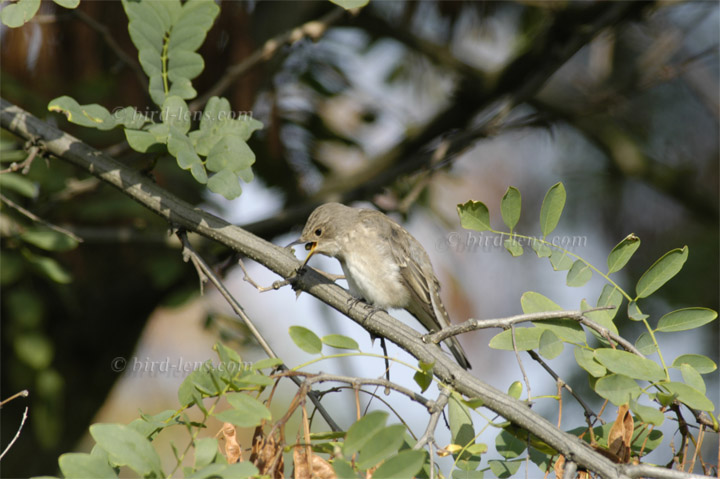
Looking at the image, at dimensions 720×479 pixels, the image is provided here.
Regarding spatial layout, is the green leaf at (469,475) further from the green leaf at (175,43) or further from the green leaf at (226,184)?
the green leaf at (175,43)

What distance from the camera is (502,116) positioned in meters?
4.69

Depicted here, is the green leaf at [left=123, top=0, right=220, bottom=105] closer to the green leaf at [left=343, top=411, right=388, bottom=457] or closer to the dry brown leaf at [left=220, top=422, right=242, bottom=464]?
the dry brown leaf at [left=220, top=422, right=242, bottom=464]

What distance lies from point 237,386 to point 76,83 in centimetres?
337

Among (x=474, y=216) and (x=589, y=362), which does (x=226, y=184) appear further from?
(x=589, y=362)

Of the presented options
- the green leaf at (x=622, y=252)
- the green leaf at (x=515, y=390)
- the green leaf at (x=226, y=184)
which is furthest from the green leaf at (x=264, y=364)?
the green leaf at (x=622, y=252)

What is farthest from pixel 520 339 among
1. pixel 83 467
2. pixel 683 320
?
pixel 83 467

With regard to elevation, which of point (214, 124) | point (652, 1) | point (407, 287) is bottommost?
point (407, 287)

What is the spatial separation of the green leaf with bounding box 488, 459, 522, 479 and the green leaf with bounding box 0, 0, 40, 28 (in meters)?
2.30

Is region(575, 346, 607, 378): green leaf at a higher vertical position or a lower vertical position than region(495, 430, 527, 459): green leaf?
higher

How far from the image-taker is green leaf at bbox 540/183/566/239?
2434 mm

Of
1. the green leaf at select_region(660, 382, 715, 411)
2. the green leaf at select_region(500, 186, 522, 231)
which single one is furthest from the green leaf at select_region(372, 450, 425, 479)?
the green leaf at select_region(500, 186, 522, 231)

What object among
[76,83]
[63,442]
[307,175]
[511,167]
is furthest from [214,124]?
[511,167]

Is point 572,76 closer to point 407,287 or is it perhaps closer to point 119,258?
point 407,287

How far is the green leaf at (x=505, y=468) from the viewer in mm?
2408
